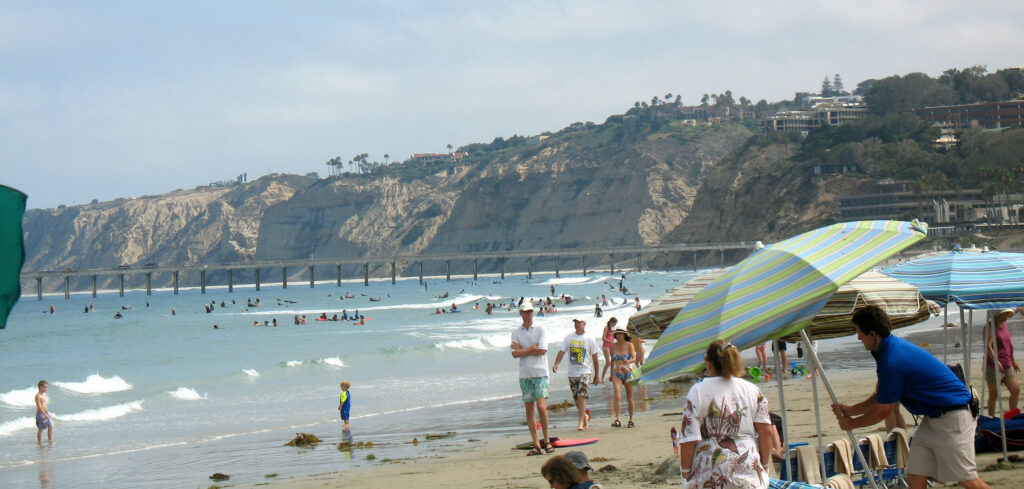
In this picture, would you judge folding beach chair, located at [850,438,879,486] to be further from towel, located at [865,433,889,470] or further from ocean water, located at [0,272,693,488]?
ocean water, located at [0,272,693,488]

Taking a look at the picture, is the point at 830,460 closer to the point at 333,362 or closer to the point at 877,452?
the point at 877,452

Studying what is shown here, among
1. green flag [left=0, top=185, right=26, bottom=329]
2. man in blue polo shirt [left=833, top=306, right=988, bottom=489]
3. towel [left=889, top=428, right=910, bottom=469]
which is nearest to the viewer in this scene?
green flag [left=0, top=185, right=26, bottom=329]

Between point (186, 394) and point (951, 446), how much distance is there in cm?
1904

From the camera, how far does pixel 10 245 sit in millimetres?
3635

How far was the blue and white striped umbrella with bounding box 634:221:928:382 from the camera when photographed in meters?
4.73

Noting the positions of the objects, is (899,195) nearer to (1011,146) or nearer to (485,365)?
(1011,146)

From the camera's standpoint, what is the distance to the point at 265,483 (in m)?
9.77

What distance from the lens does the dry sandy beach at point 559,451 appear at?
8.13 metres

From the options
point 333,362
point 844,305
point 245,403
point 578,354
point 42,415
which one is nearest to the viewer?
point 844,305


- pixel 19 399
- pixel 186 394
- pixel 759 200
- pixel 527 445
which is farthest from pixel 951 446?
pixel 759 200

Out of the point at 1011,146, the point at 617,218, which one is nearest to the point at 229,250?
the point at 617,218

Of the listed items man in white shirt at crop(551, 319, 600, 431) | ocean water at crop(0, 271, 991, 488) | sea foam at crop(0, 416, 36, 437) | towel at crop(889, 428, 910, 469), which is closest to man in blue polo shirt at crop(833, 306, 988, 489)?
towel at crop(889, 428, 910, 469)

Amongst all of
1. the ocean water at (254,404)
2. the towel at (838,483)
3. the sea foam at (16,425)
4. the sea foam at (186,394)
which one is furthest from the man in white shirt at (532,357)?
the sea foam at (186,394)

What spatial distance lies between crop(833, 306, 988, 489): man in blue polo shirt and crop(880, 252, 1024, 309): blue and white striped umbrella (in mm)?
1771
